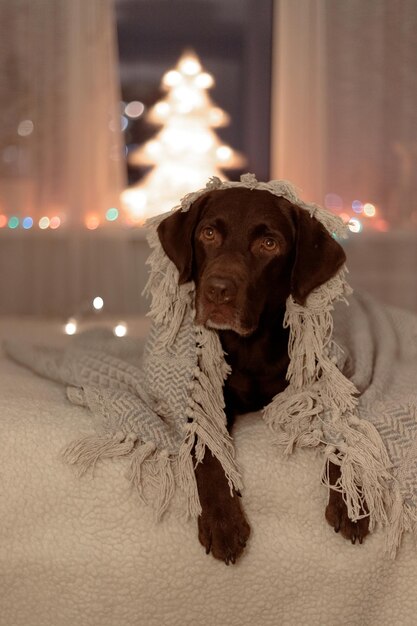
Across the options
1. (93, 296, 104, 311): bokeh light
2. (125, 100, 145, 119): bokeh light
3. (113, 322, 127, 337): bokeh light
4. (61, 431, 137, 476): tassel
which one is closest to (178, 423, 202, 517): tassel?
(61, 431, 137, 476): tassel

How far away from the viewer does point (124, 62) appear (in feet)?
14.9

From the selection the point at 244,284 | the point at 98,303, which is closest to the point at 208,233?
the point at 244,284

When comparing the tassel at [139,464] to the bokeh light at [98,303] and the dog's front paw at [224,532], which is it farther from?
the bokeh light at [98,303]

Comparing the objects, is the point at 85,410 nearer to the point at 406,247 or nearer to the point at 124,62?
the point at 406,247

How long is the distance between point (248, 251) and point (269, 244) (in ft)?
0.16

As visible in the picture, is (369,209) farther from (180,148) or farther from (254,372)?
(254,372)

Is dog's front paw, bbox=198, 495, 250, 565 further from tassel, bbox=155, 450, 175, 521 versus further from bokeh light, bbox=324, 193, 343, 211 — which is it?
bokeh light, bbox=324, 193, 343, 211

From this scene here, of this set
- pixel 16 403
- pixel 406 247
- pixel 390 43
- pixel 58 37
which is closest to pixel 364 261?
pixel 406 247

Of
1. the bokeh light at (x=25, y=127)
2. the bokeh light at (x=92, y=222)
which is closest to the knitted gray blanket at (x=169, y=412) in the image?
the bokeh light at (x=92, y=222)

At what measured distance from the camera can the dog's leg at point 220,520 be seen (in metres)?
1.38

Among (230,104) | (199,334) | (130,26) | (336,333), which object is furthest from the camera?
(230,104)

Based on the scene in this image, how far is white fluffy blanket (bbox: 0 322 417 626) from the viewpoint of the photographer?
4.60ft

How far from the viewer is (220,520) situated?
1.39 metres

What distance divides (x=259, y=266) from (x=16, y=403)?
619 millimetres
